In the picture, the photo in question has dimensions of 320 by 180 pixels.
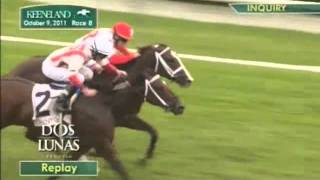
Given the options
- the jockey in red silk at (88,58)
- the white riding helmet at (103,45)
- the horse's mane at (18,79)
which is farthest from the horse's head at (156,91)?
the horse's mane at (18,79)

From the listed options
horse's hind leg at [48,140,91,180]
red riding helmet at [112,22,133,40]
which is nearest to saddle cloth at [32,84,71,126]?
horse's hind leg at [48,140,91,180]

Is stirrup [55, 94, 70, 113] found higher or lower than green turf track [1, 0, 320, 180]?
higher

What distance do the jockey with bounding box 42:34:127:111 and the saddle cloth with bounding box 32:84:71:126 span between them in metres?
0.04

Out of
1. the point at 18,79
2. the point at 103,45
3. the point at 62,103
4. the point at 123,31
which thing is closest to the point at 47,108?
the point at 62,103

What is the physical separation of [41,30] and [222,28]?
5.60ft

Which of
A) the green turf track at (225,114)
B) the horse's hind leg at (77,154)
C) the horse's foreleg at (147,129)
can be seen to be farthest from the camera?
the horse's foreleg at (147,129)

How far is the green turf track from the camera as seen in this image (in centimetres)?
521

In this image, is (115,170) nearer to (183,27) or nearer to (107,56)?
(107,56)

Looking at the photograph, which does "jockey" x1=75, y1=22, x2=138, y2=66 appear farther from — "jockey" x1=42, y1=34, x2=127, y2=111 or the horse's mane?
the horse's mane

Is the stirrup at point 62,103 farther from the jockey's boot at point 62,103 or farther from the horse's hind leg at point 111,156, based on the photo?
the horse's hind leg at point 111,156

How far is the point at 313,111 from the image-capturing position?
246 inches

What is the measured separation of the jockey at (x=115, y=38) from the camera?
480cm

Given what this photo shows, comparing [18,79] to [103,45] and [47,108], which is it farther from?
[103,45]

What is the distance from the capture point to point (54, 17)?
4.67 m
